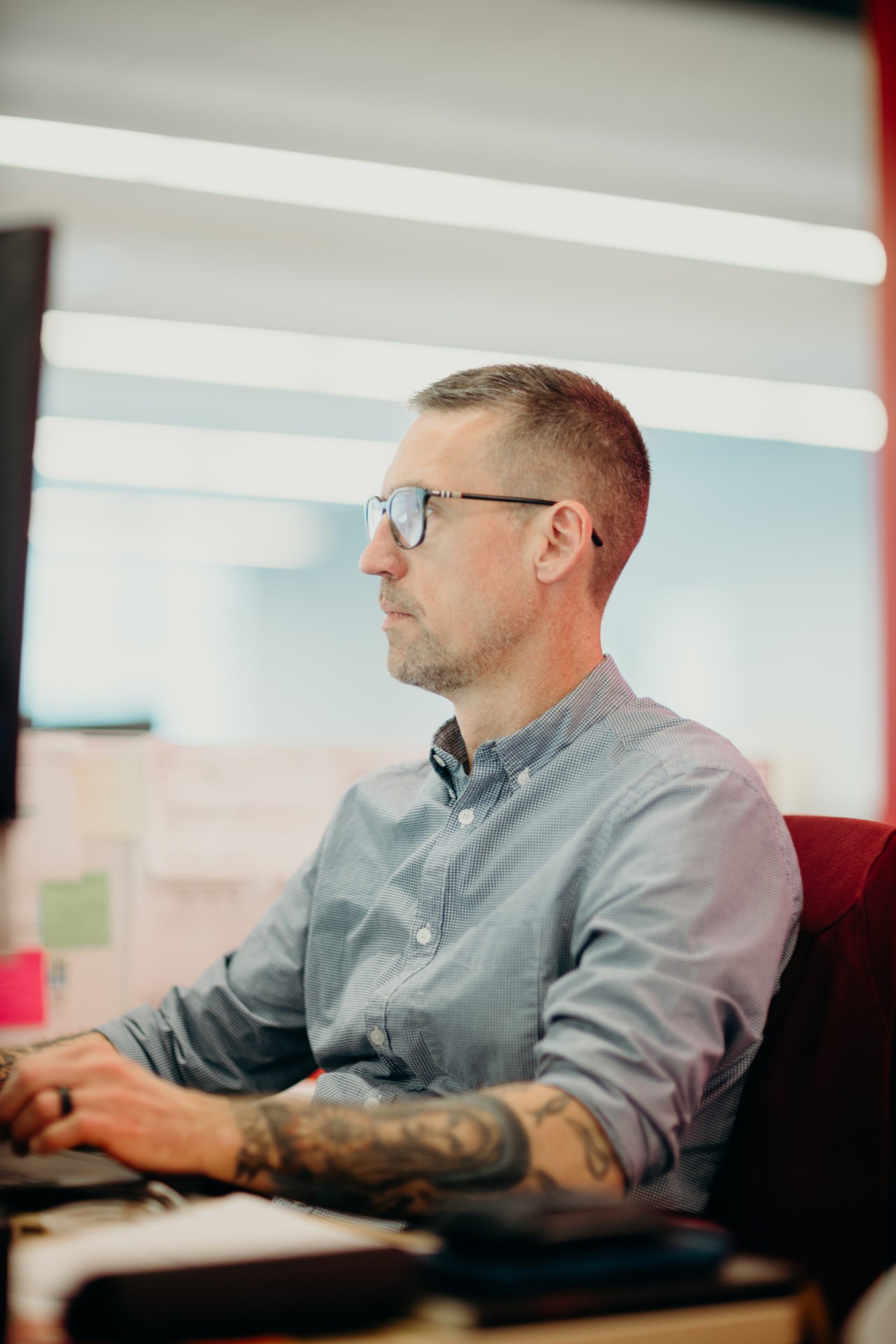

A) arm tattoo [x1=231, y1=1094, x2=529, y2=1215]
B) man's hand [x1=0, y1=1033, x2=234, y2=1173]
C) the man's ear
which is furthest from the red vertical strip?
man's hand [x1=0, y1=1033, x2=234, y2=1173]

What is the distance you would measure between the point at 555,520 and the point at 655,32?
9.88ft

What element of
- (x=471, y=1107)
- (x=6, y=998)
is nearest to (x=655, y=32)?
(x=6, y=998)

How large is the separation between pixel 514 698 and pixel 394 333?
162 inches

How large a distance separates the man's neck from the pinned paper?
773 millimetres

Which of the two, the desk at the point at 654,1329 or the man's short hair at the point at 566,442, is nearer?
the desk at the point at 654,1329

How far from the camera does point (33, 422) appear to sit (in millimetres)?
876

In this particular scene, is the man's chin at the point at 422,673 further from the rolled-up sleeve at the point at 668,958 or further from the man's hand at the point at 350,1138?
the man's hand at the point at 350,1138

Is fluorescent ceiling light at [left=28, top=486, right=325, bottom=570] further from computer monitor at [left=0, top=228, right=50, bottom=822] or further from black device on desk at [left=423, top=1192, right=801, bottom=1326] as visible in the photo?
black device on desk at [left=423, top=1192, right=801, bottom=1326]

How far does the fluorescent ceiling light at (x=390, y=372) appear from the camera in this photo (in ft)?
16.1

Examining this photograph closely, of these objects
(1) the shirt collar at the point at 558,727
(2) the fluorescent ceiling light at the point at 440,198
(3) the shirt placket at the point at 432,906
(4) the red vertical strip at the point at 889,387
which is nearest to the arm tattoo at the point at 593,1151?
(3) the shirt placket at the point at 432,906

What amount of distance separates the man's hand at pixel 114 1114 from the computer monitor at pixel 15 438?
15cm

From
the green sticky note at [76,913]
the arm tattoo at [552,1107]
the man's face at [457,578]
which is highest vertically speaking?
the man's face at [457,578]

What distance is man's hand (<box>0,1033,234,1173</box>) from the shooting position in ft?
2.74

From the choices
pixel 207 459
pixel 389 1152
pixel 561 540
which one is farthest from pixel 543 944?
pixel 207 459
